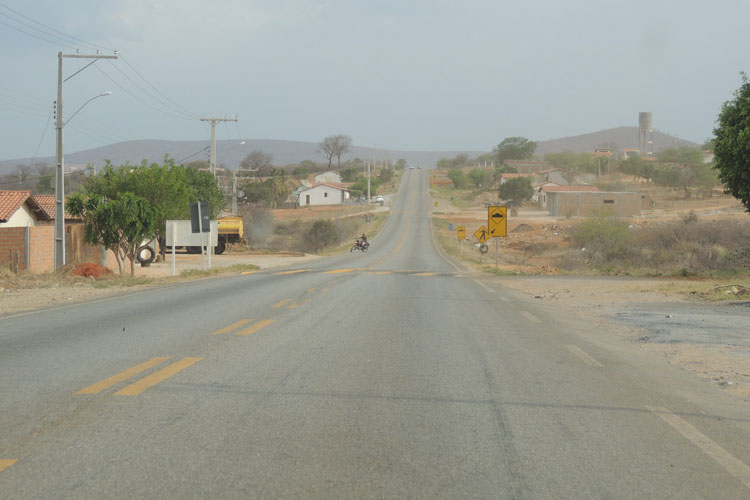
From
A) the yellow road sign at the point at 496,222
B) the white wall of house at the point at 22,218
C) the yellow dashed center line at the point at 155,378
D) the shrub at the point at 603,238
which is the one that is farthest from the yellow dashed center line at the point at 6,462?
the shrub at the point at 603,238

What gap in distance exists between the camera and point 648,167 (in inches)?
5925

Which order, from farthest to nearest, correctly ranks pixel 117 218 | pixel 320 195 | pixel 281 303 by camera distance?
1. pixel 320 195
2. pixel 117 218
3. pixel 281 303

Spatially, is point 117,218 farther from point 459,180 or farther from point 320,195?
point 459,180

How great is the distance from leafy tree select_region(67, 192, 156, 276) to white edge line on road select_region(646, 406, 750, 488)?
2467cm

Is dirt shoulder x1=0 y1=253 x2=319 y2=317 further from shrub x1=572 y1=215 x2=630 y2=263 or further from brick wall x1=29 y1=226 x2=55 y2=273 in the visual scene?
shrub x1=572 y1=215 x2=630 y2=263

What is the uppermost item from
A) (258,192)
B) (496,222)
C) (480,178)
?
(480,178)

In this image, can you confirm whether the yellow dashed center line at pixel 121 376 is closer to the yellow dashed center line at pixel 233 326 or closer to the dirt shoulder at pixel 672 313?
the yellow dashed center line at pixel 233 326

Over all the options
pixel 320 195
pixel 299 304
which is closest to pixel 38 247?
pixel 299 304

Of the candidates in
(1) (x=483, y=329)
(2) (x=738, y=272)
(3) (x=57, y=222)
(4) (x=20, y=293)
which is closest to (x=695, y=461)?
(1) (x=483, y=329)

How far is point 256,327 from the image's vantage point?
11641 mm

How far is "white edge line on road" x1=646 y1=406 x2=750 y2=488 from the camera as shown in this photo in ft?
16.2

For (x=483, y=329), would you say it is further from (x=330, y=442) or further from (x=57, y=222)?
(x=57, y=222)

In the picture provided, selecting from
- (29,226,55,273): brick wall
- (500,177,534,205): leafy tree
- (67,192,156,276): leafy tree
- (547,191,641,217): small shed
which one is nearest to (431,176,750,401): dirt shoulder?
(67,192,156,276): leafy tree

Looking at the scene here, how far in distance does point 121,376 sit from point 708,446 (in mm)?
5453
